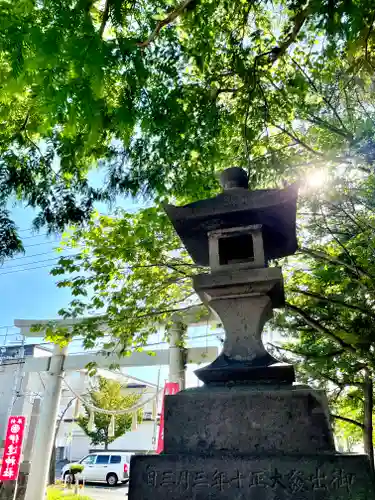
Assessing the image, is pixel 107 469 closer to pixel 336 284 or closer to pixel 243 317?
pixel 336 284

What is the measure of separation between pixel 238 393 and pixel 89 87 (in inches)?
82.1

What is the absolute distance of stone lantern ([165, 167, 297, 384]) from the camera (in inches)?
104

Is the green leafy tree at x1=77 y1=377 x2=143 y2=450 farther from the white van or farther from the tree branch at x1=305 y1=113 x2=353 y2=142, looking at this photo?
Result: the tree branch at x1=305 y1=113 x2=353 y2=142

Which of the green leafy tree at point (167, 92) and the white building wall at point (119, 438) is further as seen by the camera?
the white building wall at point (119, 438)

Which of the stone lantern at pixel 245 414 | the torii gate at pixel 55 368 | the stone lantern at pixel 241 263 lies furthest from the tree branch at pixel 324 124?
the torii gate at pixel 55 368

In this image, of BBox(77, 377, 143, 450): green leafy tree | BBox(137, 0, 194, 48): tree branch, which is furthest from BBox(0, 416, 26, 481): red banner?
BBox(77, 377, 143, 450): green leafy tree

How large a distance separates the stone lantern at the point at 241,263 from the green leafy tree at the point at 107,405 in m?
22.0

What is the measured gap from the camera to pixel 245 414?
7.79ft

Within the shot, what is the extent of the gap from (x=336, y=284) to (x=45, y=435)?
29.4 feet

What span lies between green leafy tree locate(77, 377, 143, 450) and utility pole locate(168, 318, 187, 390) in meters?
14.6

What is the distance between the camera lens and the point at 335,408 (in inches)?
406

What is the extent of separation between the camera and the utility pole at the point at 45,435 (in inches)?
401

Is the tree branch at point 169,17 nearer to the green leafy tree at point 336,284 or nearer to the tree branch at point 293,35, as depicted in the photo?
the tree branch at point 293,35

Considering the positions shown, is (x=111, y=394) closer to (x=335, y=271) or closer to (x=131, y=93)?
(x=335, y=271)
